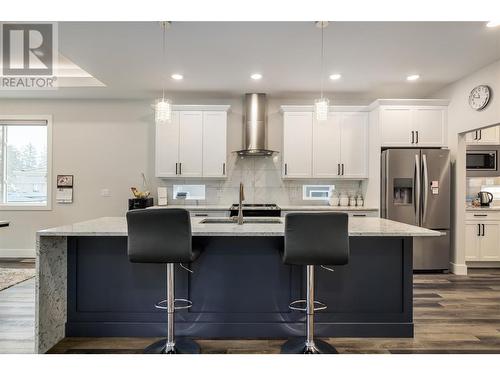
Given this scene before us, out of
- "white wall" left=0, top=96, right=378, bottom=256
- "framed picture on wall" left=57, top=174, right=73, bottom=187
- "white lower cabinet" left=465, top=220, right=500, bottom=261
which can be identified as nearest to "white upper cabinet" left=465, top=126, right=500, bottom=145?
"white lower cabinet" left=465, top=220, right=500, bottom=261

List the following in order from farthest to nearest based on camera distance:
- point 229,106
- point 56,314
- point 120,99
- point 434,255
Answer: point 120,99 < point 229,106 < point 434,255 < point 56,314

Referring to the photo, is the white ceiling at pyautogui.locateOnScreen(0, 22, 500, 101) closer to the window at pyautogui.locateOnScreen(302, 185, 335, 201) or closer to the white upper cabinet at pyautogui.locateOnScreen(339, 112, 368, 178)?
the white upper cabinet at pyautogui.locateOnScreen(339, 112, 368, 178)

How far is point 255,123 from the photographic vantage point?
15.5ft

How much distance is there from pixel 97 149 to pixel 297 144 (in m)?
3.26

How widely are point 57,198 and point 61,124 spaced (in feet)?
3.98

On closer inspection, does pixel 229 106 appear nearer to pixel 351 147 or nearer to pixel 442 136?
pixel 351 147

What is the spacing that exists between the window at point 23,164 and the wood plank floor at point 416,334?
2148 mm

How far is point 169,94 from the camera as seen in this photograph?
4801mm

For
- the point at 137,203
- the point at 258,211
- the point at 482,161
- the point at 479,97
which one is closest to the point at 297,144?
the point at 258,211

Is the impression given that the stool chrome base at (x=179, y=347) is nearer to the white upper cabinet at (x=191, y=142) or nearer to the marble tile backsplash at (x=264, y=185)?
the white upper cabinet at (x=191, y=142)

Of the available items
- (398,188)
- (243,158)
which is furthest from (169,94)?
(398,188)

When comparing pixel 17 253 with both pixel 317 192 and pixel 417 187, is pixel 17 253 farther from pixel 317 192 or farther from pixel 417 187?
pixel 417 187

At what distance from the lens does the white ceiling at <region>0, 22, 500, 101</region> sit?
2809mm

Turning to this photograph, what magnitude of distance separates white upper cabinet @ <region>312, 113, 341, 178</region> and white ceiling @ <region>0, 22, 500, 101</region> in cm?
54
